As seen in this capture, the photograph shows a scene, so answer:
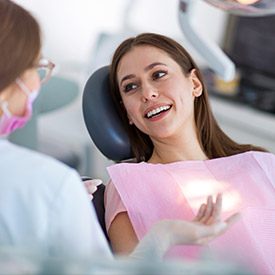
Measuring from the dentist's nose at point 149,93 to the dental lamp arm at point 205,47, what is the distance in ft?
0.83

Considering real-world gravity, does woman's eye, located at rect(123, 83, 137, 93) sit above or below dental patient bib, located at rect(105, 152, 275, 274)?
above

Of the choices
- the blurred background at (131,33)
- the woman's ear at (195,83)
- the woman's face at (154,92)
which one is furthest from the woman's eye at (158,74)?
the blurred background at (131,33)

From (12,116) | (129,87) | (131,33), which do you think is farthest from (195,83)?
(131,33)

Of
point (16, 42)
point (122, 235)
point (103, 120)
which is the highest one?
point (16, 42)

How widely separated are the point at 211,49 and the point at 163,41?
0.17m

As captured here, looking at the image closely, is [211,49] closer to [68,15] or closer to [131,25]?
[131,25]

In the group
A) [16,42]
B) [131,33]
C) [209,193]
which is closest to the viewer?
[16,42]

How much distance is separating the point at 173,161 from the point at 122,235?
0.30 m

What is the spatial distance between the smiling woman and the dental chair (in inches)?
0.9

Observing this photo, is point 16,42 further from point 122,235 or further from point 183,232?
point 122,235

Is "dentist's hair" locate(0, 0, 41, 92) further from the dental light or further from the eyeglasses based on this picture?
the dental light

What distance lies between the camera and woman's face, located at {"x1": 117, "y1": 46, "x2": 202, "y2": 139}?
4.99 feet

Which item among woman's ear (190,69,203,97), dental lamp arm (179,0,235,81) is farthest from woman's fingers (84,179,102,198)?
dental lamp arm (179,0,235,81)

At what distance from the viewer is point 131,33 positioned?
2.56 metres
